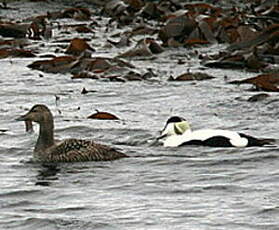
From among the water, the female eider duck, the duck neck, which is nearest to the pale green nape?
the female eider duck

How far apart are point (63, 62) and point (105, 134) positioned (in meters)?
4.62

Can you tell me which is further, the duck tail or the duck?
the duck tail

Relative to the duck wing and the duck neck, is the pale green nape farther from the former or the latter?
the duck neck

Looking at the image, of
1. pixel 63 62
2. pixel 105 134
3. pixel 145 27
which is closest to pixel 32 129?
pixel 105 134

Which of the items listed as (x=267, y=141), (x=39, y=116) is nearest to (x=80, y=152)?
(x=39, y=116)

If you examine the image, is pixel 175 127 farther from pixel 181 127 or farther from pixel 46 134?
pixel 46 134

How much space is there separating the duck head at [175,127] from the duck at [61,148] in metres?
0.86

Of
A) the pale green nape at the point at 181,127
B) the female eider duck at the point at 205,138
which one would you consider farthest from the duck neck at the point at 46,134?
the pale green nape at the point at 181,127

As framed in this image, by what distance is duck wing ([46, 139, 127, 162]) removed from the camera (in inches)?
401

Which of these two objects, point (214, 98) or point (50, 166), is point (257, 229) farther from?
point (214, 98)

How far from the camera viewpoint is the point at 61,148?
34.3 ft

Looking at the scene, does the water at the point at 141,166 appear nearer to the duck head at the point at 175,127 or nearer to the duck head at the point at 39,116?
the duck head at the point at 175,127

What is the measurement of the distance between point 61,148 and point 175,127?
1.29 metres

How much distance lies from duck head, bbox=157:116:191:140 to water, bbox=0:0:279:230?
0.57 feet
